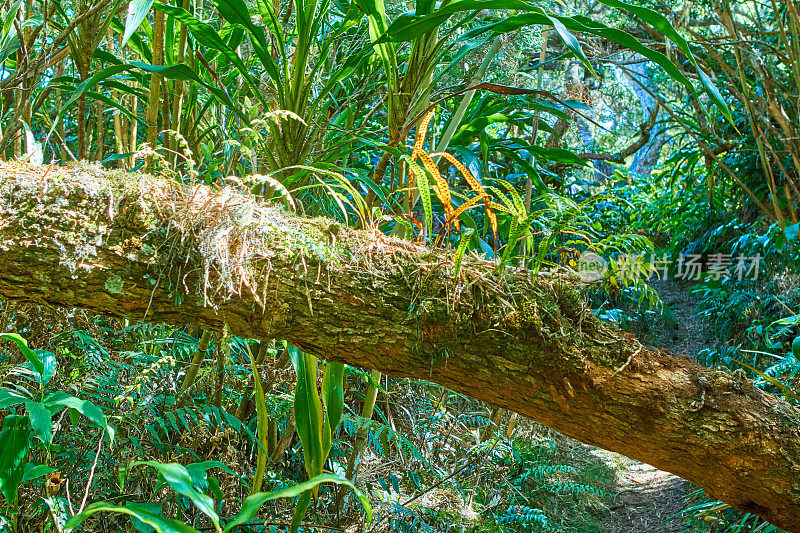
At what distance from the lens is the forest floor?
2.72m

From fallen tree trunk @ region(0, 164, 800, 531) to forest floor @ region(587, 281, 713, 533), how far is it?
1693 mm

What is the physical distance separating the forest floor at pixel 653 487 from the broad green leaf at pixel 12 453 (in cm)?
259

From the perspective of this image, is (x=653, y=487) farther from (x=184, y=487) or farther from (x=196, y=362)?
(x=184, y=487)

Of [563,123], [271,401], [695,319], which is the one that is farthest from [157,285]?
[695,319]

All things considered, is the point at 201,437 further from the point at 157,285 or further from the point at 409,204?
the point at 409,204

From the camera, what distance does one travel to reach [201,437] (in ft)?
5.72

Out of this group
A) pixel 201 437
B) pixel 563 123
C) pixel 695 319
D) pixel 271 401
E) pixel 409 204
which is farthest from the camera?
pixel 695 319

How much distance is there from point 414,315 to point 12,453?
32.0 inches

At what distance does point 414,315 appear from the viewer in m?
1.18

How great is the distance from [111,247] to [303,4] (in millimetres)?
838

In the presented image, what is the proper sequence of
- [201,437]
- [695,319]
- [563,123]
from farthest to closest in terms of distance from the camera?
[695,319]
[563,123]
[201,437]

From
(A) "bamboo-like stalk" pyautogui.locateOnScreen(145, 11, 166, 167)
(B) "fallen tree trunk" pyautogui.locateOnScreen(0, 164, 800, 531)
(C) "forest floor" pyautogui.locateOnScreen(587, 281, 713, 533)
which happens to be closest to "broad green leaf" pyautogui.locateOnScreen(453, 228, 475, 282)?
(B) "fallen tree trunk" pyautogui.locateOnScreen(0, 164, 800, 531)

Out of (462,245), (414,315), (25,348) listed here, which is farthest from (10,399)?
(462,245)

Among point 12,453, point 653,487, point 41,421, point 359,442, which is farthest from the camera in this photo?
point 653,487
